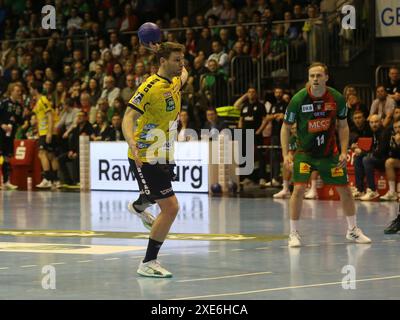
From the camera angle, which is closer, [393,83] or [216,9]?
[393,83]

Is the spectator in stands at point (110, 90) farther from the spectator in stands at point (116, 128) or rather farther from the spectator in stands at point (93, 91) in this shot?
the spectator in stands at point (116, 128)

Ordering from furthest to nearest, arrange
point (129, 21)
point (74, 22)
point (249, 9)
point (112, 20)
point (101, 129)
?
point (74, 22) → point (112, 20) → point (129, 21) → point (249, 9) → point (101, 129)

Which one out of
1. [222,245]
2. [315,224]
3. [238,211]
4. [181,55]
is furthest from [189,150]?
[181,55]

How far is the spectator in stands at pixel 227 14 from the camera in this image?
2806 centimetres

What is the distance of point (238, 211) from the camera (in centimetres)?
1850

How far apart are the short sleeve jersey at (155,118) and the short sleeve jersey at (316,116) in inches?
107

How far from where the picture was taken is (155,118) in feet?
36.2

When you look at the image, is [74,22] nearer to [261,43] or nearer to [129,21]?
[129,21]

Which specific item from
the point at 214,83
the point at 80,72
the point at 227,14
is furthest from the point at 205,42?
the point at 80,72

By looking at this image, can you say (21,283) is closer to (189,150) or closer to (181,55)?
(181,55)

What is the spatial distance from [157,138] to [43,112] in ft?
51.6

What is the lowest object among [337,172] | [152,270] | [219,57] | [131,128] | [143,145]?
[152,270]

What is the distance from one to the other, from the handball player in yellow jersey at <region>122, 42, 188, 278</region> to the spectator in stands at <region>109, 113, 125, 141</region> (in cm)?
1364

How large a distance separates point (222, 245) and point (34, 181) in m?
13.9
